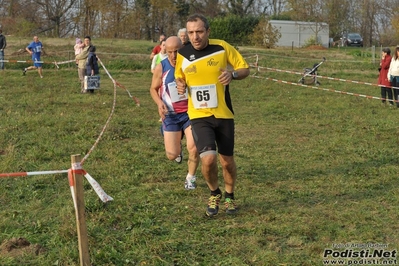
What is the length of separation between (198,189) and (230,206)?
3.43 ft

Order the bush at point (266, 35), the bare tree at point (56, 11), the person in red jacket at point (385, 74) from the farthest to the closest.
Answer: the bare tree at point (56, 11) < the bush at point (266, 35) < the person in red jacket at point (385, 74)

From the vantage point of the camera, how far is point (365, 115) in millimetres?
13141

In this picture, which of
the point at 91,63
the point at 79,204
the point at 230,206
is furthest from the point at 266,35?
the point at 79,204

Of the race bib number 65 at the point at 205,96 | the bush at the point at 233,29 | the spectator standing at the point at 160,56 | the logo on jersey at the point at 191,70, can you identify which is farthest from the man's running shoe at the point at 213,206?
the bush at the point at 233,29

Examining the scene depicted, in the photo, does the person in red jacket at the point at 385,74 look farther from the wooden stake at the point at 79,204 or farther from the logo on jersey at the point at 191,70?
the wooden stake at the point at 79,204

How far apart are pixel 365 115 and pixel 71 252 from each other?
10.2 meters

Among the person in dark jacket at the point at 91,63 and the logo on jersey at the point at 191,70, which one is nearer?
the logo on jersey at the point at 191,70

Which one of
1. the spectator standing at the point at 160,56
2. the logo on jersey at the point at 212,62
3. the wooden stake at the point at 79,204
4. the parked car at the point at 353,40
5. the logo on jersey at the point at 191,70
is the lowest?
the wooden stake at the point at 79,204

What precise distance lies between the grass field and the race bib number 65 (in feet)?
3.86

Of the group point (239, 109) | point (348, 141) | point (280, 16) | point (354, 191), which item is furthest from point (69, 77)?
point (280, 16)

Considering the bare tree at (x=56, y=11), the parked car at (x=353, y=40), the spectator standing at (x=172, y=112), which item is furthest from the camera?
the parked car at (x=353, y=40)

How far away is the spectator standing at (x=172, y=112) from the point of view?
6.53m

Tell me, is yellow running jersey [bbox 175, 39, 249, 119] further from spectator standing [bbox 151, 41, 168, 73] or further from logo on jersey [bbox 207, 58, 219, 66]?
spectator standing [bbox 151, 41, 168, 73]

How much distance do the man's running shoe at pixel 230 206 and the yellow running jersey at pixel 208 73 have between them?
0.93m
